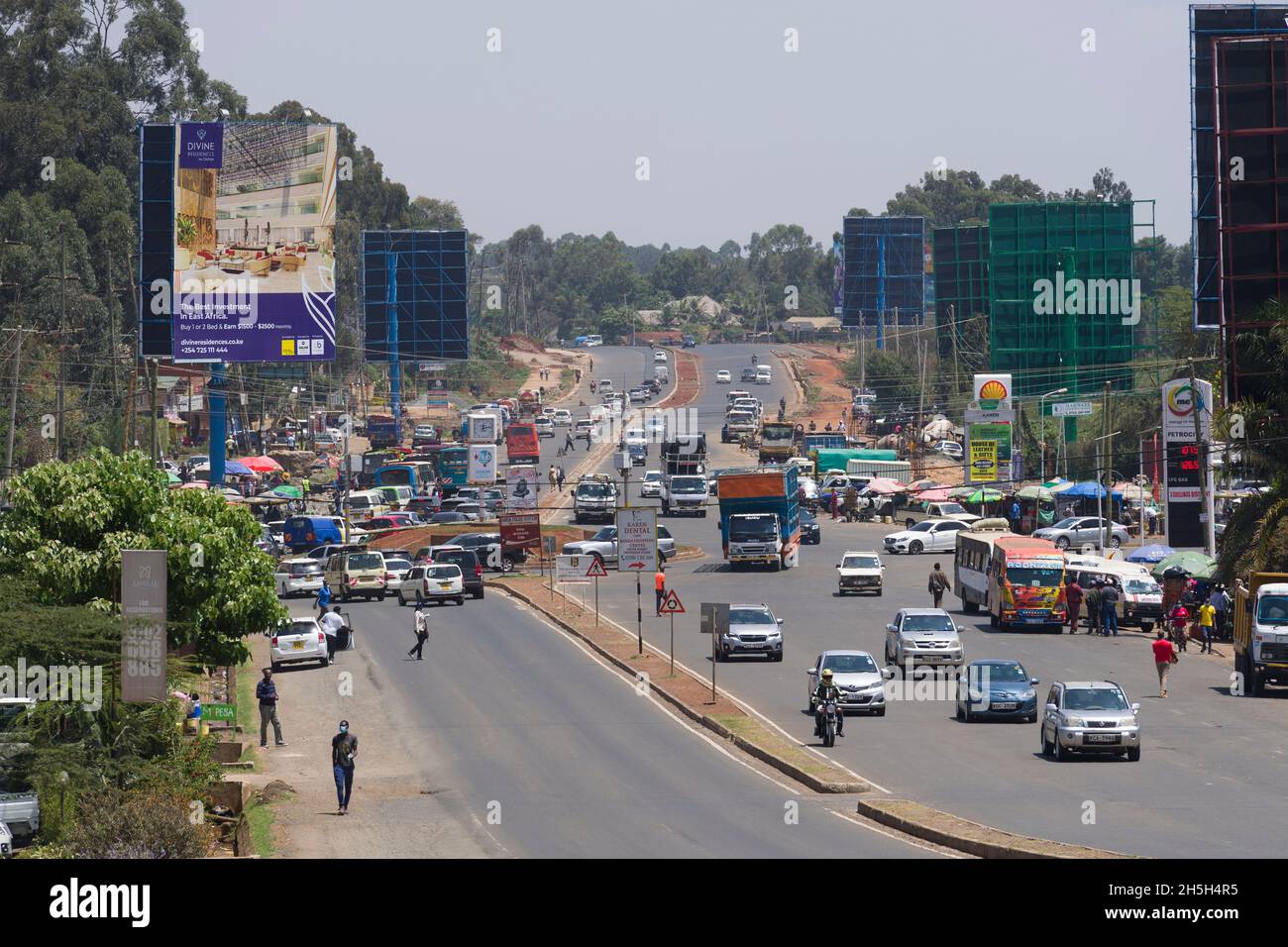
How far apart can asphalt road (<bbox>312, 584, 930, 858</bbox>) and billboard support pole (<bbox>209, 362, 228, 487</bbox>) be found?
24341 millimetres

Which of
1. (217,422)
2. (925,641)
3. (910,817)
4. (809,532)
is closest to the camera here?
(910,817)

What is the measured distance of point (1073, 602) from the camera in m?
46.0

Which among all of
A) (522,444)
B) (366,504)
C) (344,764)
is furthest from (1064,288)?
(344,764)

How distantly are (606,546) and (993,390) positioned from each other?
21.7 metres

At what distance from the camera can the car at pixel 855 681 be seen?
33875mm

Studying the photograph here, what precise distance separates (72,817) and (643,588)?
114ft

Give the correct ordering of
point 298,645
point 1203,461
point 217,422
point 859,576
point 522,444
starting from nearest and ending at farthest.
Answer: point 298,645
point 1203,461
point 859,576
point 217,422
point 522,444

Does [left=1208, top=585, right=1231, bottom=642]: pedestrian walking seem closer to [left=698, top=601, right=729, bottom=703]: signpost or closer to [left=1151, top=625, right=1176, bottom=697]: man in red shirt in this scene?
[left=1151, top=625, right=1176, bottom=697]: man in red shirt

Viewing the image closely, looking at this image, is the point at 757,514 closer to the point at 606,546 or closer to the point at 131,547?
the point at 606,546

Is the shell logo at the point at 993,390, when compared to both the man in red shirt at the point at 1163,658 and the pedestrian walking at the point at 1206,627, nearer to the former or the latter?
the pedestrian walking at the point at 1206,627

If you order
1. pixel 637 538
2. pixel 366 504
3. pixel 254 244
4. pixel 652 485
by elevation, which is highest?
pixel 254 244

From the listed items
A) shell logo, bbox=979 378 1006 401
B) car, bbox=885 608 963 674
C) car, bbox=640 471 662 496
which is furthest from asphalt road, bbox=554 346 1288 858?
car, bbox=640 471 662 496
